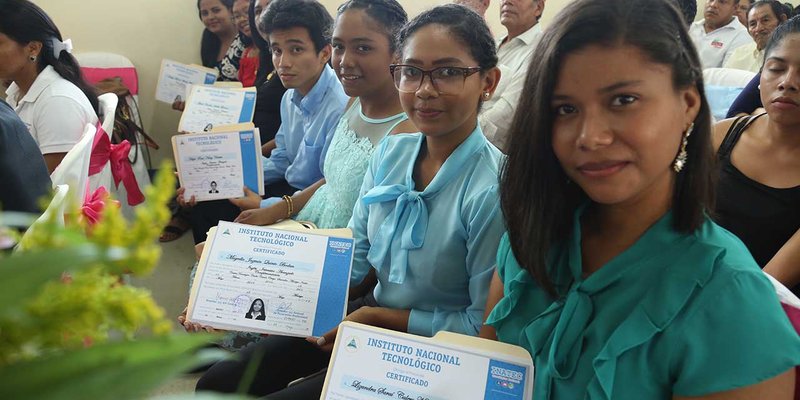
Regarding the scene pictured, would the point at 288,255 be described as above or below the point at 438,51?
below

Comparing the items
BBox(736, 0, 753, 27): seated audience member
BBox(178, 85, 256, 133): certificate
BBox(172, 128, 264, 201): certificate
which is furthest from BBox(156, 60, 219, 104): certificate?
BBox(736, 0, 753, 27): seated audience member

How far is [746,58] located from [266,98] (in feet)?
9.21

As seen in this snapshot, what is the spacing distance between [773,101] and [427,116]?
2.74 ft

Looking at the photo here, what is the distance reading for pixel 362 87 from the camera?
1848 millimetres

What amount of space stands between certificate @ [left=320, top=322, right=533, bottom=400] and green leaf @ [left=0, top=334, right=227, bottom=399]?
70 centimetres

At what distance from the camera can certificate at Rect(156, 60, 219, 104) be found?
3504 mm

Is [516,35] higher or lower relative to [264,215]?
higher

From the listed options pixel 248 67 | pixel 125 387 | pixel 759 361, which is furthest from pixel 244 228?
pixel 248 67

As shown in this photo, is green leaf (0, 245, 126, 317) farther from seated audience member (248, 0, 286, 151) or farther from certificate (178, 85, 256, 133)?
seated audience member (248, 0, 286, 151)

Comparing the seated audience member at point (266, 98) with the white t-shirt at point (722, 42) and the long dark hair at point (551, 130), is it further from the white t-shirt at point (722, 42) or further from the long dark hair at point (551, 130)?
the white t-shirt at point (722, 42)

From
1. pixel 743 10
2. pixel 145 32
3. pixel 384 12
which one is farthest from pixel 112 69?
pixel 743 10

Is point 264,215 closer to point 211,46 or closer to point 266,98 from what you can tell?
point 266,98

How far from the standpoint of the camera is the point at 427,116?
53.9 inches

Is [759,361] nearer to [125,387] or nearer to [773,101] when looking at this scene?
[125,387]
